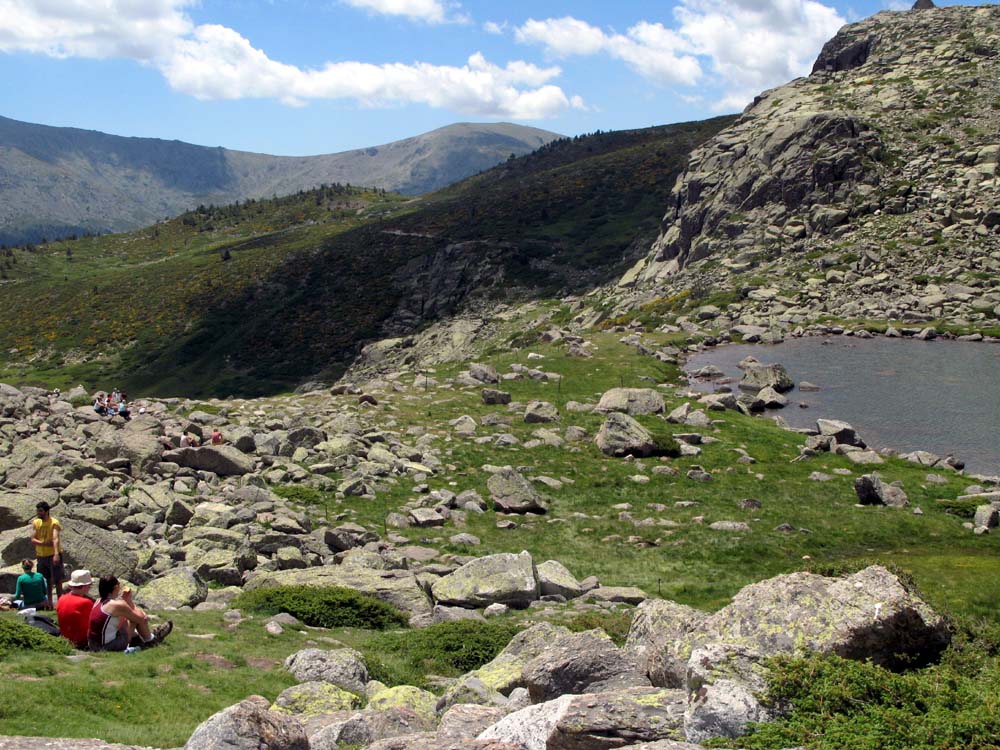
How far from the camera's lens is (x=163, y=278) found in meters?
165

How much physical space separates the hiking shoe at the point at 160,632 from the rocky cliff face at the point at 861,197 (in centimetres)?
6101

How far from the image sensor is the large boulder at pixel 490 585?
22.0m

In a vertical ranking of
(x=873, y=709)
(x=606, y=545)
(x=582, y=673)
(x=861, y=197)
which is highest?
(x=861, y=197)

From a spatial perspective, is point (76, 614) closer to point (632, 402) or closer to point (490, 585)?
point (490, 585)

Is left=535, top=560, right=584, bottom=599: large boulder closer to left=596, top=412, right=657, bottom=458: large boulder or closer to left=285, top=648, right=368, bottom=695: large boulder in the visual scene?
left=285, top=648, right=368, bottom=695: large boulder

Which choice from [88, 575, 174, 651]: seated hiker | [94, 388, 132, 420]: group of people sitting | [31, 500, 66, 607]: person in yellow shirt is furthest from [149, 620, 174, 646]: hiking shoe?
[94, 388, 132, 420]: group of people sitting

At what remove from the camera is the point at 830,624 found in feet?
38.3

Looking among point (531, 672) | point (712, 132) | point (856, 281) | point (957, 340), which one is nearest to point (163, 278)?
point (712, 132)

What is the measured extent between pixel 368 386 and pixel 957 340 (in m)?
45.5

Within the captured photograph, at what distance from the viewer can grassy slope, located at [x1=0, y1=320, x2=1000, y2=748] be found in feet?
42.7

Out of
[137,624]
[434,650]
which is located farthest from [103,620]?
[434,650]

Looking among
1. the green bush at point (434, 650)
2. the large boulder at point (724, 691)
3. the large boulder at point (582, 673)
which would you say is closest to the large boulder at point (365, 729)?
the large boulder at point (582, 673)

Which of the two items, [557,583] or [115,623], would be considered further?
[557,583]

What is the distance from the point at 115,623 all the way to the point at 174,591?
4.88 metres
